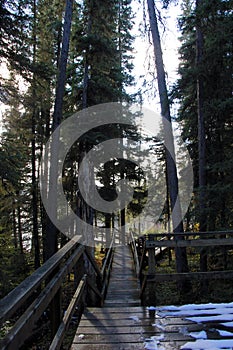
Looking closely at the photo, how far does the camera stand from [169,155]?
925cm

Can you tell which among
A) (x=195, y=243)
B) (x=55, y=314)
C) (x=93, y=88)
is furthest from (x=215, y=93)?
(x=55, y=314)

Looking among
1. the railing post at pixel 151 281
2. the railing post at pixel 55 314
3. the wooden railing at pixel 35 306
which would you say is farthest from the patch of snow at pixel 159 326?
the railing post at pixel 55 314

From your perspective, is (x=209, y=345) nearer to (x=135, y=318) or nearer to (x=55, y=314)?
(x=135, y=318)

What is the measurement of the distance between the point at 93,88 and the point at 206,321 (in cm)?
1149

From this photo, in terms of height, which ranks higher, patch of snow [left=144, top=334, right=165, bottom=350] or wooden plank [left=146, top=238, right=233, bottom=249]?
wooden plank [left=146, top=238, right=233, bottom=249]

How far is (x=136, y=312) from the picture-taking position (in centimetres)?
398

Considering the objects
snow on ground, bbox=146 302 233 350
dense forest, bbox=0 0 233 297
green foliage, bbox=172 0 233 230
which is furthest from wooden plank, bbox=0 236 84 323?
green foliage, bbox=172 0 233 230

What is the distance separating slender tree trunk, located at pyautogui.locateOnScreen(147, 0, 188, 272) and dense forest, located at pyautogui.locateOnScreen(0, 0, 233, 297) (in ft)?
0.11

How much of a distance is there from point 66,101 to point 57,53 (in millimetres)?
3532

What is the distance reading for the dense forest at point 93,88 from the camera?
23.7 ft

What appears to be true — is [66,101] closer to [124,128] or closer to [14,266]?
[124,128]

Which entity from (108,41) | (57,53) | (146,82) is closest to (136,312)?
(146,82)

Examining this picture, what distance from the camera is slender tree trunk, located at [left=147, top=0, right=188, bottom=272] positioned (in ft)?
28.9

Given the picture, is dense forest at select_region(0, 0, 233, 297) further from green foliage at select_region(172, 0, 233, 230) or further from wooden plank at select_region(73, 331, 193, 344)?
wooden plank at select_region(73, 331, 193, 344)
